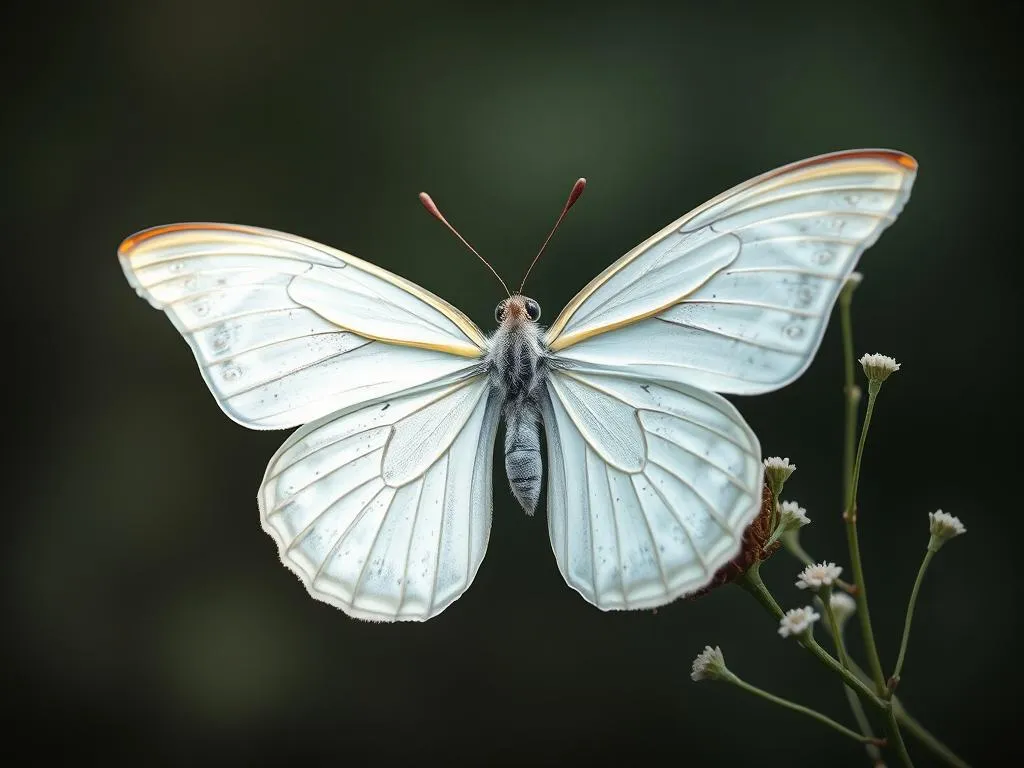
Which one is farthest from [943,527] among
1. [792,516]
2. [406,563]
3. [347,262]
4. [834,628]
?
[347,262]

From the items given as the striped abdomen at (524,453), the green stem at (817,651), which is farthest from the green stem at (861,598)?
the striped abdomen at (524,453)

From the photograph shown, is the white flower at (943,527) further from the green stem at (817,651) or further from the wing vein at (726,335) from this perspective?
the wing vein at (726,335)

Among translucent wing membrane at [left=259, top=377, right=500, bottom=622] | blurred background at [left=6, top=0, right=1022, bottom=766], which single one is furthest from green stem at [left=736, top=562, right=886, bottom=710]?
blurred background at [left=6, top=0, right=1022, bottom=766]

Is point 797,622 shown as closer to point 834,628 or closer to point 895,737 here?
point 834,628

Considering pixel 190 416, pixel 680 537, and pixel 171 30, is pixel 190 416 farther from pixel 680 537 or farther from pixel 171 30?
pixel 680 537

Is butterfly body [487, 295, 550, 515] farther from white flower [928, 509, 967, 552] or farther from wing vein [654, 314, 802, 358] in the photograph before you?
white flower [928, 509, 967, 552]
